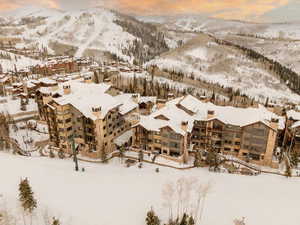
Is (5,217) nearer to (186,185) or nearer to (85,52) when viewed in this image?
(186,185)

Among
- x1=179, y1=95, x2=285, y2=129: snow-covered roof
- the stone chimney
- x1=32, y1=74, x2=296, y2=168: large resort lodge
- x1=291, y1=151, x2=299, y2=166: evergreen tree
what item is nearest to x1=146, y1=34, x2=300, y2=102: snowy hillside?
x1=179, y1=95, x2=285, y2=129: snow-covered roof

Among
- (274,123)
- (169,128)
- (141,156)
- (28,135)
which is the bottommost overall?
(28,135)

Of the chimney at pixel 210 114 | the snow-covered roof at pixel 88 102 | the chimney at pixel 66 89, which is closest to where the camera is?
the snow-covered roof at pixel 88 102

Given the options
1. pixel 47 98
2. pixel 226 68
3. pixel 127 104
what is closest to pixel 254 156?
pixel 127 104

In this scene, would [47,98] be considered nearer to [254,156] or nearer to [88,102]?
[88,102]

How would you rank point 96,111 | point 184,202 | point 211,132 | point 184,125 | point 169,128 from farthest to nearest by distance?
point 211,132
point 169,128
point 96,111
point 184,125
point 184,202

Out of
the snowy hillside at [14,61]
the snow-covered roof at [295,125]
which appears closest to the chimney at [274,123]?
the snow-covered roof at [295,125]

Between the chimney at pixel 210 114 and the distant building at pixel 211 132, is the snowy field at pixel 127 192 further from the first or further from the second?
the chimney at pixel 210 114
